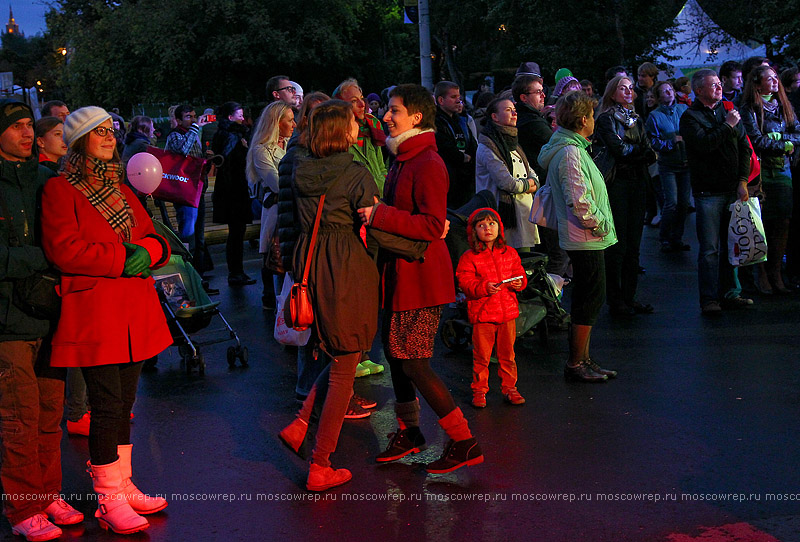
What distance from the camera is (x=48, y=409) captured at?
4805 mm

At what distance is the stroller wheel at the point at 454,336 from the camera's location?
26.2 feet

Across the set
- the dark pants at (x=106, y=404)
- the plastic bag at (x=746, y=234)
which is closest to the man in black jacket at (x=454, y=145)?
the plastic bag at (x=746, y=234)

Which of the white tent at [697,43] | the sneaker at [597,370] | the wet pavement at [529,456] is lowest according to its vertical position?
the wet pavement at [529,456]

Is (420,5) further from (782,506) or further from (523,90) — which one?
(782,506)

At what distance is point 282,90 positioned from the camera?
9.27 metres

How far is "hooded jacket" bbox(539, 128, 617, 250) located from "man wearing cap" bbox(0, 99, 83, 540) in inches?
144

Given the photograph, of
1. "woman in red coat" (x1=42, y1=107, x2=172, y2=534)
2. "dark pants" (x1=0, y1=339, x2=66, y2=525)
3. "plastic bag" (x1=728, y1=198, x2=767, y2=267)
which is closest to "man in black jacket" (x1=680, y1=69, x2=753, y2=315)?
"plastic bag" (x1=728, y1=198, x2=767, y2=267)

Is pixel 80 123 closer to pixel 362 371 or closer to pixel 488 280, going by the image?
pixel 488 280

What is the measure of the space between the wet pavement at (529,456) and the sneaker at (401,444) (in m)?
0.06

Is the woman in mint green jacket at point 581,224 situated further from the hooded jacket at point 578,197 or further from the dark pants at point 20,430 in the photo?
the dark pants at point 20,430

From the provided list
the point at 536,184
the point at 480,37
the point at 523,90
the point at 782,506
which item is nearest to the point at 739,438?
the point at 782,506

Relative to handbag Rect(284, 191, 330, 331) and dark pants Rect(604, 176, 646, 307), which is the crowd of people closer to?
handbag Rect(284, 191, 330, 331)

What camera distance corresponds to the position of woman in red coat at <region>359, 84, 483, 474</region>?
5082mm

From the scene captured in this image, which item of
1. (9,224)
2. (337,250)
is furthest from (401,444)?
(9,224)
